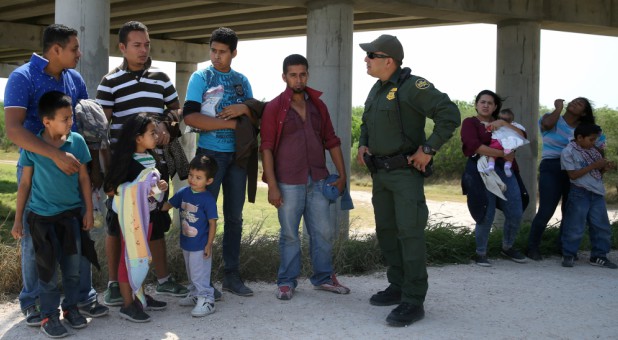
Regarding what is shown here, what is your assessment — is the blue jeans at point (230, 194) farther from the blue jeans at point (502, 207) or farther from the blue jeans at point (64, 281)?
the blue jeans at point (502, 207)

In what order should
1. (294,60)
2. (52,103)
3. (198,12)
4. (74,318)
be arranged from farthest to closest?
1. (198,12)
2. (294,60)
3. (74,318)
4. (52,103)

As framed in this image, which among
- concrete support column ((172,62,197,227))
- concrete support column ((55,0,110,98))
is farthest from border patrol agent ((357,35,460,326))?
concrete support column ((172,62,197,227))

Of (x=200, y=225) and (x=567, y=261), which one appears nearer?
(x=200, y=225)

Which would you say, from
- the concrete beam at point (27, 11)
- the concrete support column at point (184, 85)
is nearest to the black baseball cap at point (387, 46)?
the concrete beam at point (27, 11)

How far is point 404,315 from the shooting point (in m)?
4.70

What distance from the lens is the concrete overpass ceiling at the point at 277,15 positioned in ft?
31.7

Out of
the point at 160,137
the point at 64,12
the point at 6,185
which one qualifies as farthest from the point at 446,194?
the point at 160,137

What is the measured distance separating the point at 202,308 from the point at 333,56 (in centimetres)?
450

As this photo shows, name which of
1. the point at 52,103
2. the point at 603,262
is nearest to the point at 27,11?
the point at 52,103

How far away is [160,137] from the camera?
4.79 meters

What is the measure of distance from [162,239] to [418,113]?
2.07 meters

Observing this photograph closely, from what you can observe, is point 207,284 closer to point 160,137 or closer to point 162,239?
point 162,239

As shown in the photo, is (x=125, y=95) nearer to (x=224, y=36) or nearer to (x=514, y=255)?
(x=224, y=36)

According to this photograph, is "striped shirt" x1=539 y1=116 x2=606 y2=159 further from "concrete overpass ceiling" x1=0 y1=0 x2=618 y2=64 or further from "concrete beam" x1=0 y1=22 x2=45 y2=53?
"concrete beam" x1=0 y1=22 x2=45 y2=53
